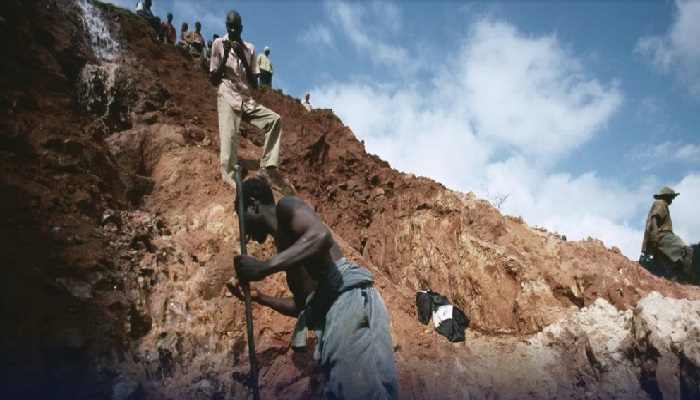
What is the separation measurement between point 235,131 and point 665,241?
6.60 meters

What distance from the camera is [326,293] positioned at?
8.27 feet

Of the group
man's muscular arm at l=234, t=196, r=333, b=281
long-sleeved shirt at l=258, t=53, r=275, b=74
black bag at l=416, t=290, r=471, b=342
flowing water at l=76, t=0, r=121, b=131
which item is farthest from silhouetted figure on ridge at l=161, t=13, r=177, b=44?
man's muscular arm at l=234, t=196, r=333, b=281

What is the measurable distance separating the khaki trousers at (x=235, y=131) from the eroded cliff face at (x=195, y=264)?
283 mm

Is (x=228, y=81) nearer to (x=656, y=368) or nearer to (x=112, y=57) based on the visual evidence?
(x=112, y=57)

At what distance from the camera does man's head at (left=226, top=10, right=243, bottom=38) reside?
550 centimetres

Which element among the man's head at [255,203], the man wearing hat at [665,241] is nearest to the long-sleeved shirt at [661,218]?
the man wearing hat at [665,241]

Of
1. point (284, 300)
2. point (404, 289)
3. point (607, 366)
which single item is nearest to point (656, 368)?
point (607, 366)

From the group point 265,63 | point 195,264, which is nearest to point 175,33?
point 265,63

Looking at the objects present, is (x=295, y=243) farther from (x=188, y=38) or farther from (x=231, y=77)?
(x=188, y=38)

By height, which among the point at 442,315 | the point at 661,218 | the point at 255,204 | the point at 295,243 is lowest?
the point at 442,315

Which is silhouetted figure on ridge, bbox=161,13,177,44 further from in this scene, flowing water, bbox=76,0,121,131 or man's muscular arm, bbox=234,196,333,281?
man's muscular arm, bbox=234,196,333,281

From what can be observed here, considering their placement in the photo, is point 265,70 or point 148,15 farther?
point 265,70

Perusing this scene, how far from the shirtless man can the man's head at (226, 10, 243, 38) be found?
11.8ft

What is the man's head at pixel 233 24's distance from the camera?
18.1 feet
